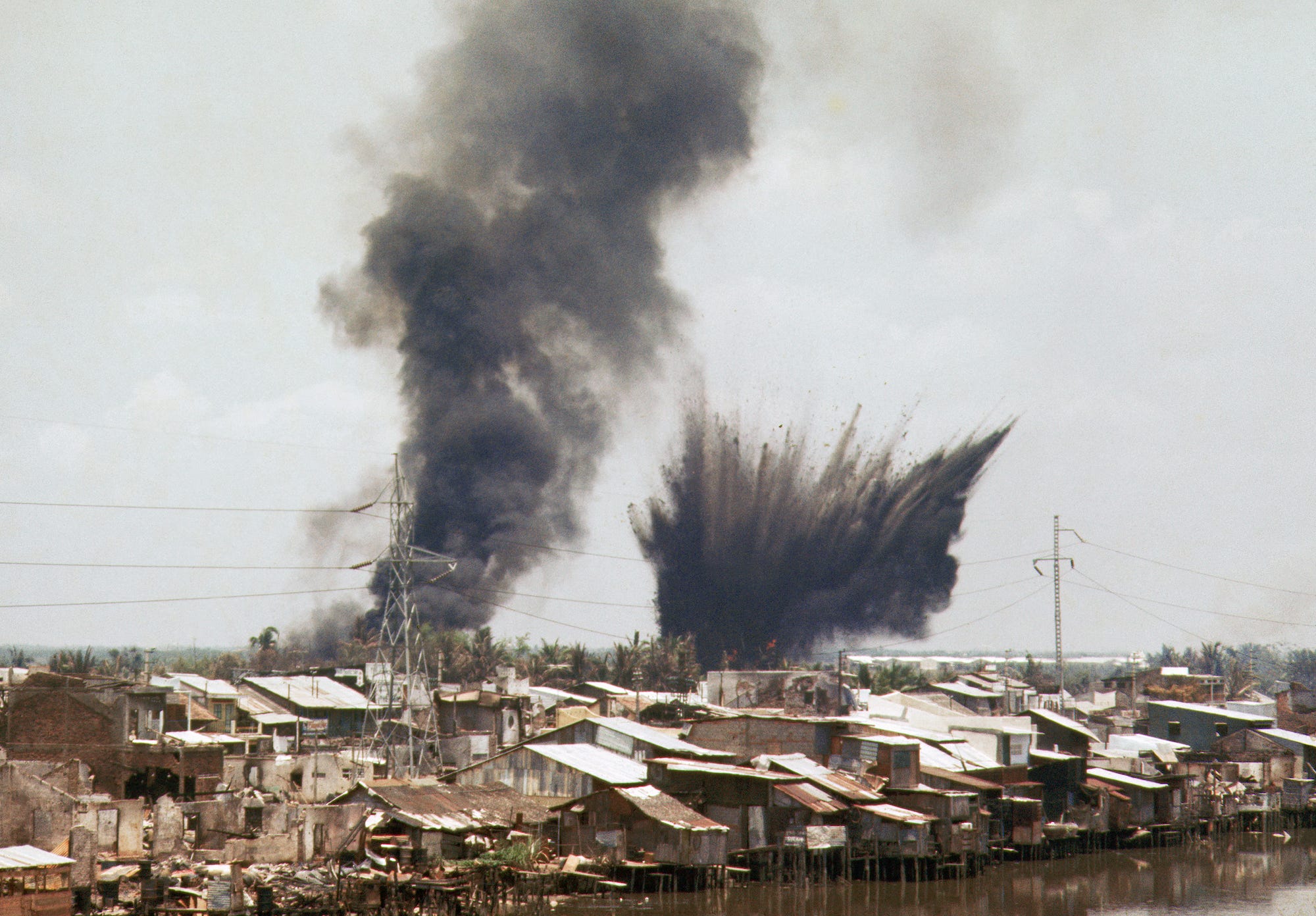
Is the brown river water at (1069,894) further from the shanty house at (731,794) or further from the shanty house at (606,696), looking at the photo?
the shanty house at (606,696)

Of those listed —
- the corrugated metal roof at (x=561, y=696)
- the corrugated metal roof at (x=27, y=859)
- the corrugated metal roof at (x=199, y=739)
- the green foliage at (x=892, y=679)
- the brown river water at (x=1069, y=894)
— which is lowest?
the brown river water at (x=1069, y=894)

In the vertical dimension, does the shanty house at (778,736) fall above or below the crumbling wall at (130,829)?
above

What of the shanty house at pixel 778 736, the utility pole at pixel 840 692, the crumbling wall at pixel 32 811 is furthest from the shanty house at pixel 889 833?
the crumbling wall at pixel 32 811

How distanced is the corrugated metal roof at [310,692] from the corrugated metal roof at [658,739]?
56.2 feet

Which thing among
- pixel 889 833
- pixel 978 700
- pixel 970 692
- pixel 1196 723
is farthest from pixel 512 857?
pixel 1196 723

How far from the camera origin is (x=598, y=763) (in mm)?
40750

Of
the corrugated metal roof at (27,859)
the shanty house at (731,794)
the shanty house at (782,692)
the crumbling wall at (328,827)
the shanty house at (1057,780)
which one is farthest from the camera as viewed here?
the shanty house at (782,692)

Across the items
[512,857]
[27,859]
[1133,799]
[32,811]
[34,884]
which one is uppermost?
[32,811]

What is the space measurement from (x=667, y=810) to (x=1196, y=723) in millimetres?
43148

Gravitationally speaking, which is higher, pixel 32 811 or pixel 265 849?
pixel 32 811

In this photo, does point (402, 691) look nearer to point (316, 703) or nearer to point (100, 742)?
point (316, 703)

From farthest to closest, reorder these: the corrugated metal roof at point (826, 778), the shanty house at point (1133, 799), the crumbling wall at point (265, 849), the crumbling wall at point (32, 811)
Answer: the shanty house at point (1133, 799) < the corrugated metal roof at point (826, 778) < the crumbling wall at point (265, 849) < the crumbling wall at point (32, 811)

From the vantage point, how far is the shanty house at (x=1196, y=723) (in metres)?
68.9

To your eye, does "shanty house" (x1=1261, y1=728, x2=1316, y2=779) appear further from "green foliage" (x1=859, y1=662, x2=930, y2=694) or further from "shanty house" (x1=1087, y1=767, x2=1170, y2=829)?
"green foliage" (x1=859, y1=662, x2=930, y2=694)
